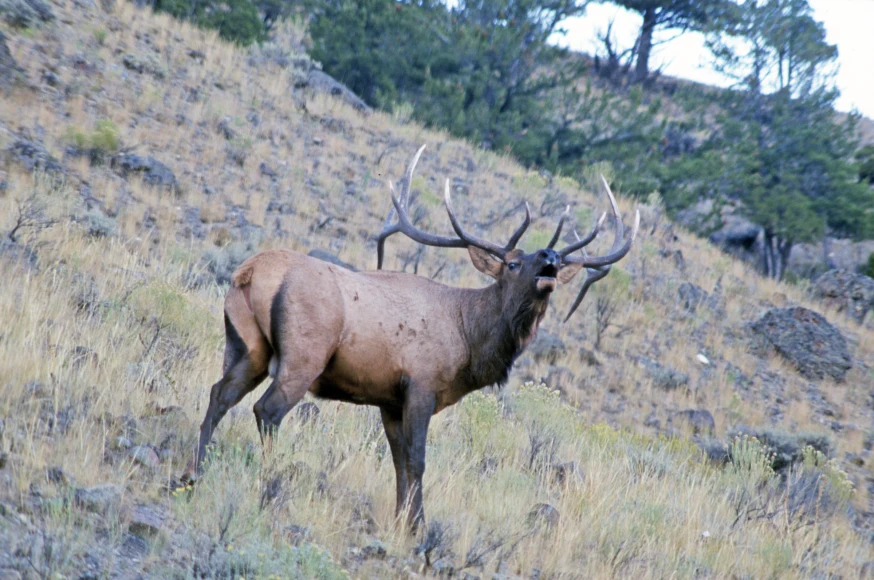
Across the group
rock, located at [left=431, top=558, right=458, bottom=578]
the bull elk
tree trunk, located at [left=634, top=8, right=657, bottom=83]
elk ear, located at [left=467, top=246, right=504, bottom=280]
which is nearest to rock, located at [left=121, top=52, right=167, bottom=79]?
the bull elk

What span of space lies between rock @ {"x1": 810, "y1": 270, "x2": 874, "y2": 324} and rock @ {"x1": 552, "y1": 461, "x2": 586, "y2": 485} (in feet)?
54.7

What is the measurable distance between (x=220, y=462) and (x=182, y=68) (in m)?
15.5

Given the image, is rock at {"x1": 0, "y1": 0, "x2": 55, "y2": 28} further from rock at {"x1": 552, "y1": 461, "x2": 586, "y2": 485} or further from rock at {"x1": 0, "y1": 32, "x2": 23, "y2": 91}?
rock at {"x1": 552, "y1": 461, "x2": 586, "y2": 485}

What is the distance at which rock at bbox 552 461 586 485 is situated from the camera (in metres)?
7.96

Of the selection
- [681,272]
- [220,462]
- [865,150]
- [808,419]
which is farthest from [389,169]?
[865,150]

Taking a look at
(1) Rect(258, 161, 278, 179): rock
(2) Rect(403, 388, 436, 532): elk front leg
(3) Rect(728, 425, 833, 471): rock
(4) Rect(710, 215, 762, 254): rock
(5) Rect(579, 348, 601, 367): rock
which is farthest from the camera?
(4) Rect(710, 215, 762, 254): rock

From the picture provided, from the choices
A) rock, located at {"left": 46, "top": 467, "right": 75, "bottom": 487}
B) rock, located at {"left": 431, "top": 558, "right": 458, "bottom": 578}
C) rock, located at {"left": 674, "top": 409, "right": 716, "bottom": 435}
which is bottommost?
rock, located at {"left": 674, "top": 409, "right": 716, "bottom": 435}

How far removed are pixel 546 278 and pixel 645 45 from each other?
1396 inches

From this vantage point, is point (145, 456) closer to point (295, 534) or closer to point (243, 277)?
point (295, 534)

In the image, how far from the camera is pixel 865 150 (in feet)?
102

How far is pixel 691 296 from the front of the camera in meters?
19.2

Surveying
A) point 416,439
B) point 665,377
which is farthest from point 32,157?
point 665,377

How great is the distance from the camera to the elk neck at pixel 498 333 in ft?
20.4

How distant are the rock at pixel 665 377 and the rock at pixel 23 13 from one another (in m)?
12.7
